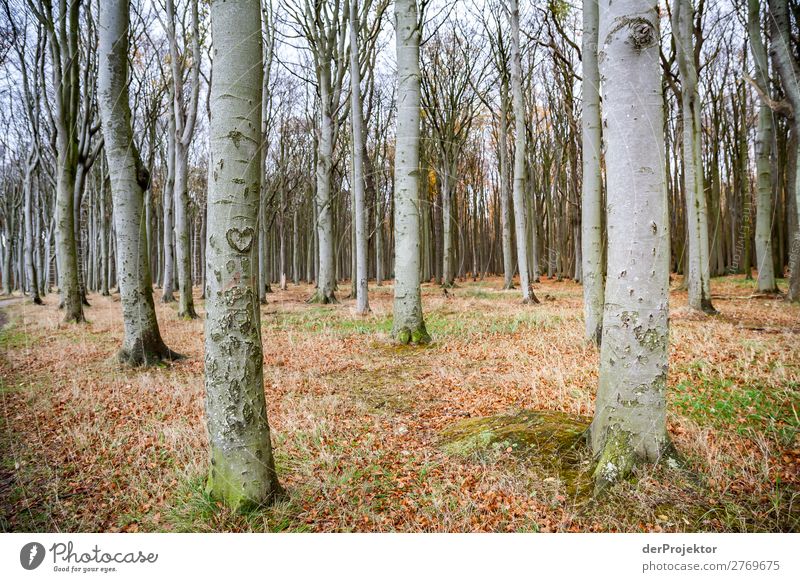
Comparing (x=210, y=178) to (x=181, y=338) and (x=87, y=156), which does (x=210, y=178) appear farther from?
(x=87, y=156)

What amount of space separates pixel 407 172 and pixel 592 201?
104 inches

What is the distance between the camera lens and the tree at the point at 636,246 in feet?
6.88

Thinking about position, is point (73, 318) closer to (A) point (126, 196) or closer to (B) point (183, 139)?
(B) point (183, 139)

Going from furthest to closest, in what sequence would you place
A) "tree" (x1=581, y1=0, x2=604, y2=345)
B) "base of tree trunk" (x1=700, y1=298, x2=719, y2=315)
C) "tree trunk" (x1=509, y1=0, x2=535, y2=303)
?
"tree trunk" (x1=509, y1=0, x2=535, y2=303), "base of tree trunk" (x1=700, y1=298, x2=719, y2=315), "tree" (x1=581, y1=0, x2=604, y2=345)

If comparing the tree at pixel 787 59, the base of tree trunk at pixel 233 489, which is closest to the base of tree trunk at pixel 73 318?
the base of tree trunk at pixel 233 489

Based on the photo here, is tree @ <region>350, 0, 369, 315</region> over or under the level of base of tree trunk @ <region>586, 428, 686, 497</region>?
over

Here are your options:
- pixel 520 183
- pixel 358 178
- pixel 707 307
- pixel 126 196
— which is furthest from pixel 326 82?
pixel 707 307

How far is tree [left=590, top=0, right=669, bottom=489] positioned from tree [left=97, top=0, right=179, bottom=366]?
549 cm

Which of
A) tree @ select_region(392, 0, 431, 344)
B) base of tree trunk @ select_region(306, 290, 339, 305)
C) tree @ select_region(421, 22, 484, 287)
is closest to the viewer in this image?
tree @ select_region(392, 0, 431, 344)

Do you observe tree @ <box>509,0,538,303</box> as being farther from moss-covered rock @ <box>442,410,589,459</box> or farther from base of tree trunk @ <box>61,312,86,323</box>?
base of tree trunk @ <box>61,312,86,323</box>

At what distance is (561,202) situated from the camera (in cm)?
2338

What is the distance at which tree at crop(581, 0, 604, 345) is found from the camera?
5527 mm

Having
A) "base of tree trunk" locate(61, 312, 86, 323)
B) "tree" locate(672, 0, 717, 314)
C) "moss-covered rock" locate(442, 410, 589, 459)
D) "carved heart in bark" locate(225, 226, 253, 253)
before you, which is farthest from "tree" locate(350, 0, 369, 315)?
"carved heart in bark" locate(225, 226, 253, 253)

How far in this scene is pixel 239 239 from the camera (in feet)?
6.31
